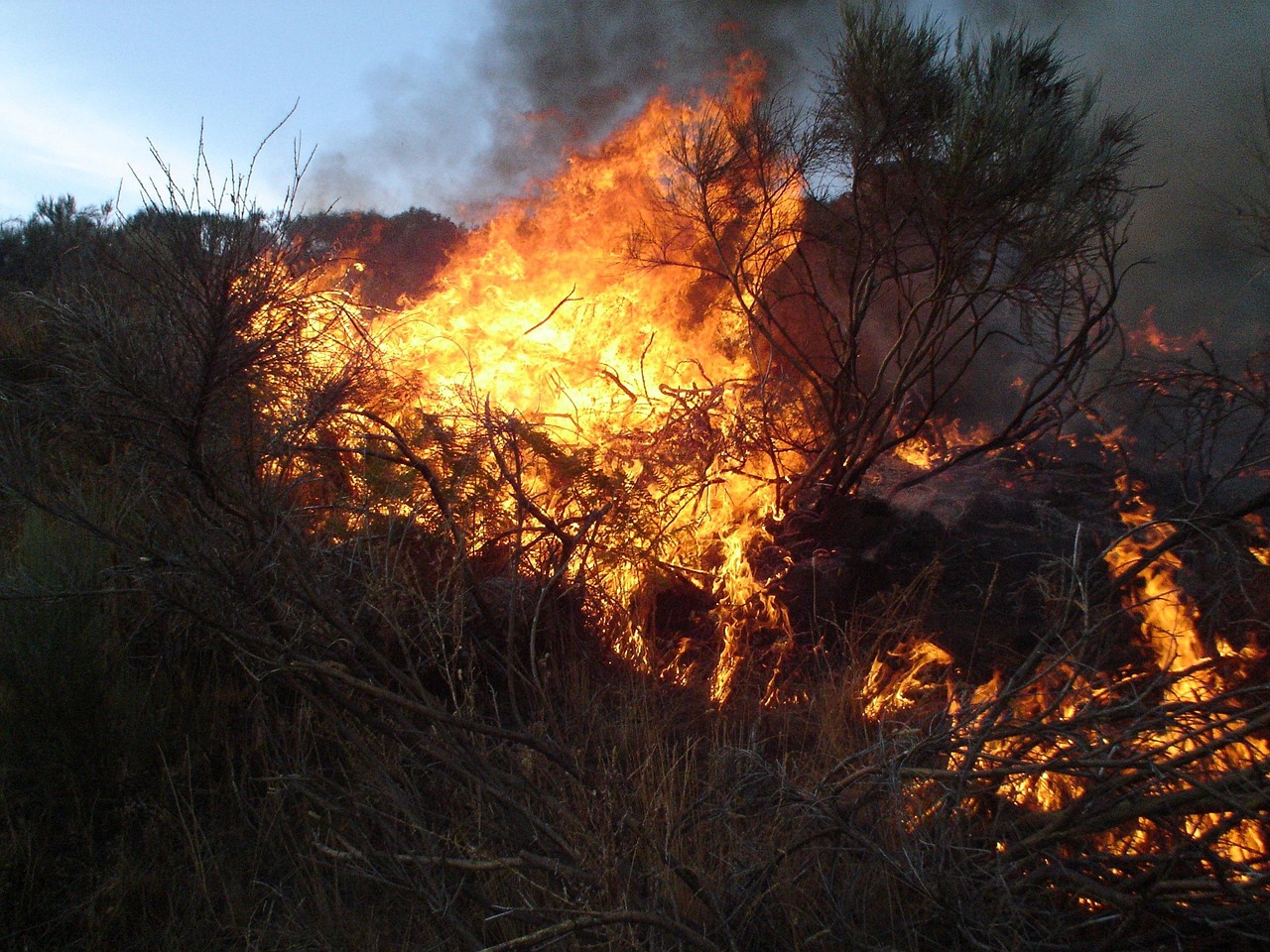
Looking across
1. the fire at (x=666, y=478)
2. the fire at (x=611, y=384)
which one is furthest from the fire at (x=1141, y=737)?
the fire at (x=611, y=384)

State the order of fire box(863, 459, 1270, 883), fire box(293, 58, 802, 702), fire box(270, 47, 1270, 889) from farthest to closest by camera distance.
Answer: fire box(293, 58, 802, 702) < fire box(270, 47, 1270, 889) < fire box(863, 459, 1270, 883)

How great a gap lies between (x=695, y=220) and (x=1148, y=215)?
5983 mm

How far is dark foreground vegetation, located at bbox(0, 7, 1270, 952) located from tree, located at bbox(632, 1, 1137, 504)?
53.4 inches

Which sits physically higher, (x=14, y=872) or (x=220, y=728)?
(x=220, y=728)

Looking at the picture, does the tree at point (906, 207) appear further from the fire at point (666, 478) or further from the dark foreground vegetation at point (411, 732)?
the dark foreground vegetation at point (411, 732)

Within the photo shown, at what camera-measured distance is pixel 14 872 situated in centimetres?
354

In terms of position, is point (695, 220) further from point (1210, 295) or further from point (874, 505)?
point (1210, 295)

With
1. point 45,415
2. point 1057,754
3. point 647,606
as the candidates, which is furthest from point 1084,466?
point 45,415

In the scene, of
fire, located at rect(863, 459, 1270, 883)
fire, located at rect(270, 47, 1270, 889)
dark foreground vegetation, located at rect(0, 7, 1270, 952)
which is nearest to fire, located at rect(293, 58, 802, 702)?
fire, located at rect(270, 47, 1270, 889)

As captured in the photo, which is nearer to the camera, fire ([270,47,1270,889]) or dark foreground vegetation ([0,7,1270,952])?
dark foreground vegetation ([0,7,1270,952])

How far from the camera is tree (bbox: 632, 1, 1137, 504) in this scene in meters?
5.79

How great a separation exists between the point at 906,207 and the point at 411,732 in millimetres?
5199

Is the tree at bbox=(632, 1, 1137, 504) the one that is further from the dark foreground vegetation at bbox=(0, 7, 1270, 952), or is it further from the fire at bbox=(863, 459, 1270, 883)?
the fire at bbox=(863, 459, 1270, 883)

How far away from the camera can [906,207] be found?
6445mm
